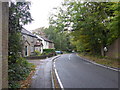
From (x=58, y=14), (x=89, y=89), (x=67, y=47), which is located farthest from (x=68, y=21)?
(x=67, y=47)

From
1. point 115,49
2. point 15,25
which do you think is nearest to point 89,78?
point 15,25

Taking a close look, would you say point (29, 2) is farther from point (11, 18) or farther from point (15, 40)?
point (15, 40)

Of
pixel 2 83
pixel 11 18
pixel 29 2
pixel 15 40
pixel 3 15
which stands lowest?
pixel 2 83

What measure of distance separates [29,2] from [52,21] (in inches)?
477

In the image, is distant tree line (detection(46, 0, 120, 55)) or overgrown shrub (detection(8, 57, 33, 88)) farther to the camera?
distant tree line (detection(46, 0, 120, 55))

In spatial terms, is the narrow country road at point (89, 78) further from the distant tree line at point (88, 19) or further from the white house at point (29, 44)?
the white house at point (29, 44)

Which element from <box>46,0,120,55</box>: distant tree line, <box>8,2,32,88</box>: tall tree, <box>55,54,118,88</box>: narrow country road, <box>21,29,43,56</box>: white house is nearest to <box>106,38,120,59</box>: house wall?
<box>46,0,120,55</box>: distant tree line

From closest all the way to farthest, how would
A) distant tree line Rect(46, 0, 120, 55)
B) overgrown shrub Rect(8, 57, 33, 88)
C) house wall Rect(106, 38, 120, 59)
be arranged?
overgrown shrub Rect(8, 57, 33, 88)
distant tree line Rect(46, 0, 120, 55)
house wall Rect(106, 38, 120, 59)

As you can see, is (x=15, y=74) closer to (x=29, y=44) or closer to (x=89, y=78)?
(x=89, y=78)

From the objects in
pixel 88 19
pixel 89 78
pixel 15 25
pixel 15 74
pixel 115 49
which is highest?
pixel 88 19

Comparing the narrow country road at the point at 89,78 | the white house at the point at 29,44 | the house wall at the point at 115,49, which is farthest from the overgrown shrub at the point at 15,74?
the house wall at the point at 115,49

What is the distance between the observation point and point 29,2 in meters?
6.16

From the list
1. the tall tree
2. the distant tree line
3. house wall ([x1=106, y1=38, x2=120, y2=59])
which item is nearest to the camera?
the tall tree

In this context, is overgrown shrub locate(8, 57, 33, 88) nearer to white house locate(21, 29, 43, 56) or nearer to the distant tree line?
the distant tree line
